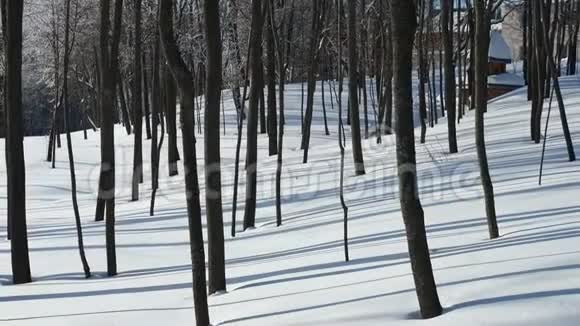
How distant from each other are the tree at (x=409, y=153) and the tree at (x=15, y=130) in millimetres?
7575

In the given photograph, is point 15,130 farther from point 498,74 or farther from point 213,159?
point 498,74

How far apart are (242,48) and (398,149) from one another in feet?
105

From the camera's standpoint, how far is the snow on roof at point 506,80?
48.6 m

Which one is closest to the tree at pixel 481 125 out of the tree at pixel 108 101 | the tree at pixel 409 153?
the tree at pixel 409 153

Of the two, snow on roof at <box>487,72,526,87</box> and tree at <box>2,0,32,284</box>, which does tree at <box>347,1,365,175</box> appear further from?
snow on roof at <box>487,72,526,87</box>

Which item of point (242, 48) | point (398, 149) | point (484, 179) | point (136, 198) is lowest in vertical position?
point (136, 198)

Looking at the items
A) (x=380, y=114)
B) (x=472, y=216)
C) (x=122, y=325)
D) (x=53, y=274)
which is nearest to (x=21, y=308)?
(x=122, y=325)

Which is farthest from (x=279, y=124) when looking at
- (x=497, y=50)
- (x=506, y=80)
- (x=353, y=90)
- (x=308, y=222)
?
(x=497, y=50)

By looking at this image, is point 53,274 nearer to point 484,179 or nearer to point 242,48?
point 484,179

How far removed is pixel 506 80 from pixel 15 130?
138 feet

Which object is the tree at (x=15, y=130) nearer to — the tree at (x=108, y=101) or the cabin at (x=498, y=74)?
the tree at (x=108, y=101)

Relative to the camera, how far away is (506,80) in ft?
162

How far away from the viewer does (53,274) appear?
12.1 m

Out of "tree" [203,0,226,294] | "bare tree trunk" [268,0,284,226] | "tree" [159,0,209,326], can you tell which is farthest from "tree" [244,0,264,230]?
"tree" [159,0,209,326]
